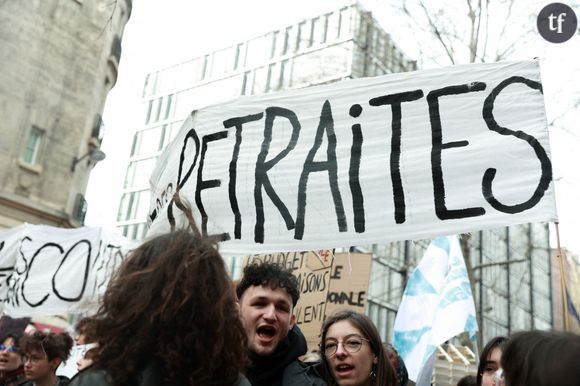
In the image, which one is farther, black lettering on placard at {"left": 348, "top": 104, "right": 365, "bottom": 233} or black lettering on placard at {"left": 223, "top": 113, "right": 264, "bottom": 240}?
black lettering on placard at {"left": 223, "top": 113, "right": 264, "bottom": 240}

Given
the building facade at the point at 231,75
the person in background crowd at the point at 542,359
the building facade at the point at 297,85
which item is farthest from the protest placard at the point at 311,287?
the building facade at the point at 231,75

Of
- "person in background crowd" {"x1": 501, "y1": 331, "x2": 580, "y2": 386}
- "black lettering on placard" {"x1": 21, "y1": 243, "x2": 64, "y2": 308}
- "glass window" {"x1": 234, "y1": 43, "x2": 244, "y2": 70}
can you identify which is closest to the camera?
"person in background crowd" {"x1": 501, "y1": 331, "x2": 580, "y2": 386}

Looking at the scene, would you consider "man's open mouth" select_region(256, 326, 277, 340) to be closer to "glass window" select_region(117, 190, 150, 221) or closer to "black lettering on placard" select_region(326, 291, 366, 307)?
"black lettering on placard" select_region(326, 291, 366, 307)

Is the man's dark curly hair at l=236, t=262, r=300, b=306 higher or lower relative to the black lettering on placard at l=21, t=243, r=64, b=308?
lower

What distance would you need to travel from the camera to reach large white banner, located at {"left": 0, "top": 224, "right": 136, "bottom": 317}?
7277 millimetres

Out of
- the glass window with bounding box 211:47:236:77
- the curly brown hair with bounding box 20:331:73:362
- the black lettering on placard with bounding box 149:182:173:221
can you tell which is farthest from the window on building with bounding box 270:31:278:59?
the black lettering on placard with bounding box 149:182:173:221

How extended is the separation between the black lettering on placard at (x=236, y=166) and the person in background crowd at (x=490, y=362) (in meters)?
1.42

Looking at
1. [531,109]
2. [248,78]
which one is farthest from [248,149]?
[248,78]

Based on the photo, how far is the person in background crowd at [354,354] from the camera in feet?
9.90

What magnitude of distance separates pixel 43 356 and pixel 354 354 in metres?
2.67

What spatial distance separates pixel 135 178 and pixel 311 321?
122 ft

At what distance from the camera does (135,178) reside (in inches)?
1625

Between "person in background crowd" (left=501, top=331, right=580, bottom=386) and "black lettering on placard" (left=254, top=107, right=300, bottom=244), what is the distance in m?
1.68

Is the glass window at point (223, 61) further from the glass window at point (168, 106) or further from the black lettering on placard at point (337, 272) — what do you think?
the black lettering on placard at point (337, 272)
